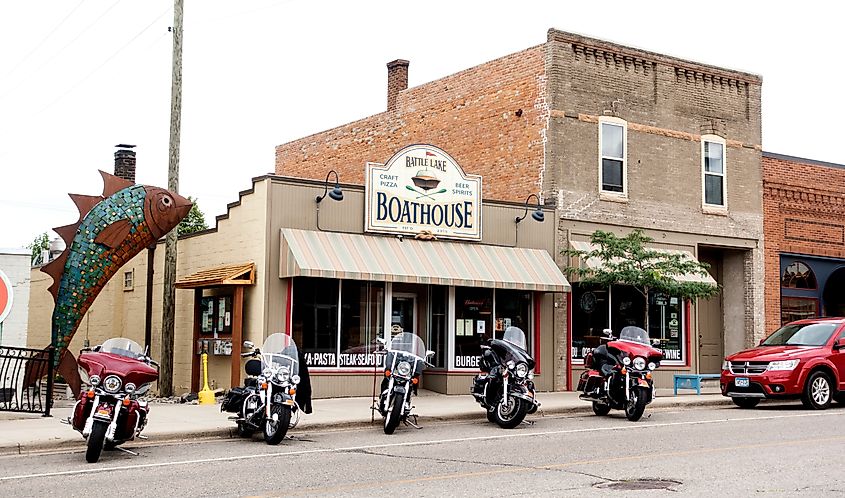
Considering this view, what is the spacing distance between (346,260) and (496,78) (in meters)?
7.77

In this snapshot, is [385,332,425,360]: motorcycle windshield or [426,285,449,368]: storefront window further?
[426,285,449,368]: storefront window

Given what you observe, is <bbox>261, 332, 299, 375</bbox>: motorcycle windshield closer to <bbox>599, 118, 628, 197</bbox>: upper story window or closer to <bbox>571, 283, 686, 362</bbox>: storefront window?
<bbox>571, 283, 686, 362</bbox>: storefront window

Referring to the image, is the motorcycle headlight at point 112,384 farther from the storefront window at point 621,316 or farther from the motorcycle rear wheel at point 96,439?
the storefront window at point 621,316

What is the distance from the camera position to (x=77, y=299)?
57.5 feet

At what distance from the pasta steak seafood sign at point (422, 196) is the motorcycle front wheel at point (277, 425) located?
7.48 metres

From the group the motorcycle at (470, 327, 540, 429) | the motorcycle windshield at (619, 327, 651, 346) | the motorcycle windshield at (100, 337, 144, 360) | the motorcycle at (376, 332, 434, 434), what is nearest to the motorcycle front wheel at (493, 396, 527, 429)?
the motorcycle at (470, 327, 540, 429)

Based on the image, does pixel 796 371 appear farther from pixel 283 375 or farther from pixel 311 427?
pixel 283 375

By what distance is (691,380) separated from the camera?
870 inches

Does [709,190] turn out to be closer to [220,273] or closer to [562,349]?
[562,349]

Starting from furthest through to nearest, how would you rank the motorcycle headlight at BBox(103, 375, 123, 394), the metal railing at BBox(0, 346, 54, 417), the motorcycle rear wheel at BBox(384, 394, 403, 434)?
the metal railing at BBox(0, 346, 54, 417)
the motorcycle rear wheel at BBox(384, 394, 403, 434)
the motorcycle headlight at BBox(103, 375, 123, 394)

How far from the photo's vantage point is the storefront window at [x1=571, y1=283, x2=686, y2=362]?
22750mm

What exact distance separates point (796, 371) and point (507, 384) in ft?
20.6

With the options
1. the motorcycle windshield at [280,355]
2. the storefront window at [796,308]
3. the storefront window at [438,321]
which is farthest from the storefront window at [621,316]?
the motorcycle windshield at [280,355]

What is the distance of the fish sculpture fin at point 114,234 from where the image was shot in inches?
694
